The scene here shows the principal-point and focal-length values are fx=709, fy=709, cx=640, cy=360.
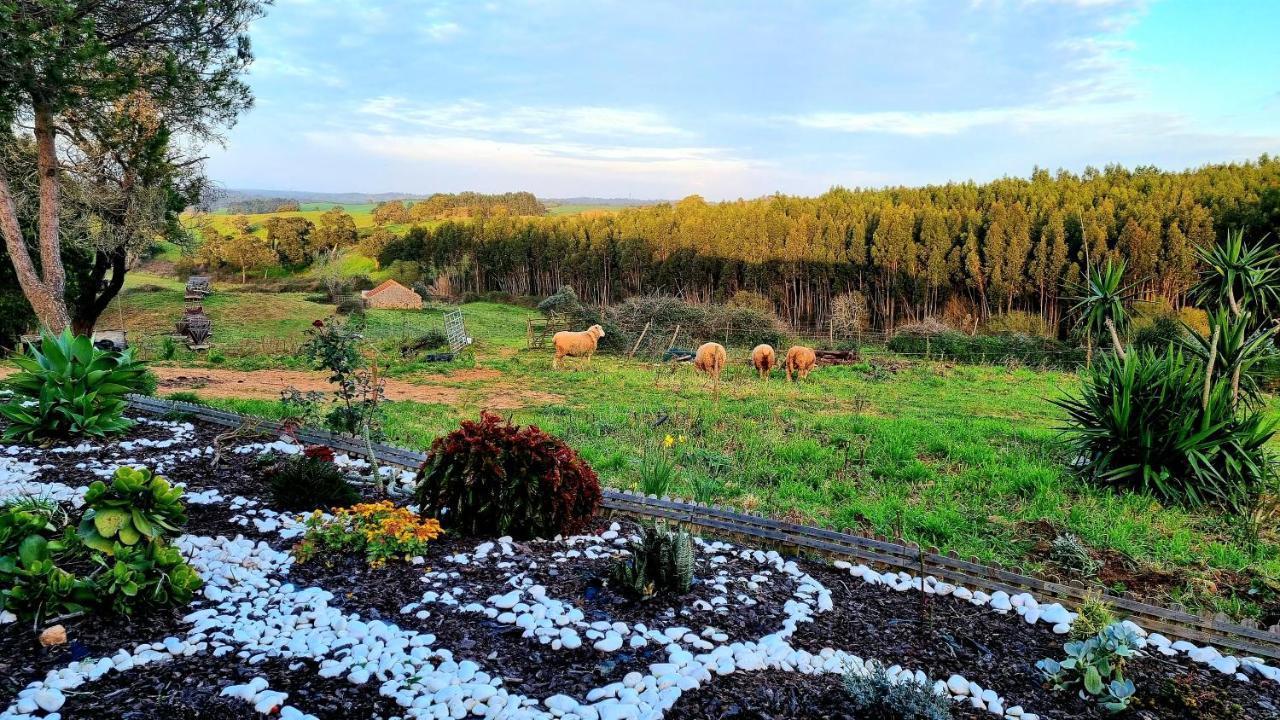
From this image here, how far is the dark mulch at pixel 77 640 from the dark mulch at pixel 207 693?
246mm

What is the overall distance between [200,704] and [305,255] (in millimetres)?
47806

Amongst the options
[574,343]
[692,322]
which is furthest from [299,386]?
[692,322]

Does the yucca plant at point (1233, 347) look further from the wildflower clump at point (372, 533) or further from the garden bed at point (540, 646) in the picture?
the wildflower clump at point (372, 533)

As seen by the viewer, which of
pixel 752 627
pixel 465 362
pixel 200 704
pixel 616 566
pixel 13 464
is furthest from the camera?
pixel 465 362

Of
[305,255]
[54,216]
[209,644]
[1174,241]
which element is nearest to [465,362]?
[54,216]

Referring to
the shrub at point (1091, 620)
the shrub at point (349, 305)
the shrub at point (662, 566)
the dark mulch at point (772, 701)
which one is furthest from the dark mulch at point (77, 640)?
the shrub at point (349, 305)

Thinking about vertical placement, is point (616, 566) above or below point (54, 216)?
below

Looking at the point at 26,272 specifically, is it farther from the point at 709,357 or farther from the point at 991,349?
the point at 991,349

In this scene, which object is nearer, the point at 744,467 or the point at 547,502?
the point at 547,502

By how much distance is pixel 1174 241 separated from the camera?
2367 cm

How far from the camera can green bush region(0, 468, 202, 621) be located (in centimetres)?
318

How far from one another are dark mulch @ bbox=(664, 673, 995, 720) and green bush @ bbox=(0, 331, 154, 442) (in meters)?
6.15

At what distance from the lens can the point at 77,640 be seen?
9.94 ft

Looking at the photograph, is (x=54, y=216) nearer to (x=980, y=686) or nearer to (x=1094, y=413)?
(x=980, y=686)
